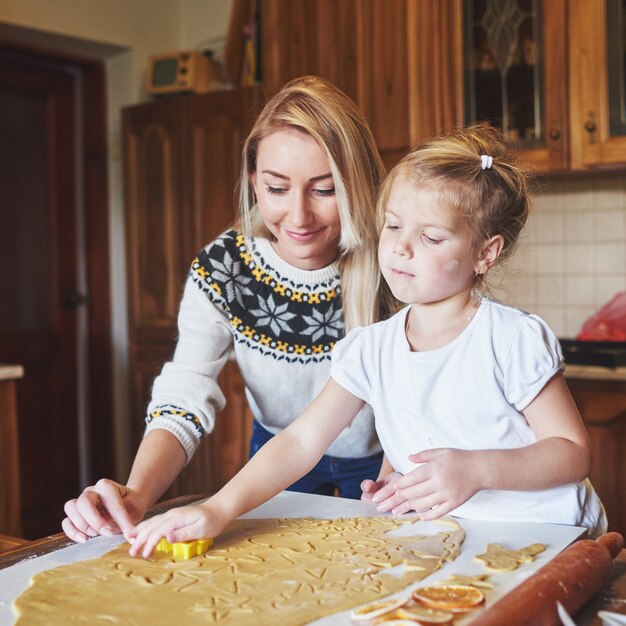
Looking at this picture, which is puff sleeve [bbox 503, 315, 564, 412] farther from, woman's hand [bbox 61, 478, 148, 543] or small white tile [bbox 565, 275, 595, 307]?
small white tile [bbox 565, 275, 595, 307]

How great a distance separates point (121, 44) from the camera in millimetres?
3650

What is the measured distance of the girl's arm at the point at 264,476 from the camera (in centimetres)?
98

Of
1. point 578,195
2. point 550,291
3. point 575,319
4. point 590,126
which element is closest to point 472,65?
point 590,126

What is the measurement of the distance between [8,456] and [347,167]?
65.9 inches

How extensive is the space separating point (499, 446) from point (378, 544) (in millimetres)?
237

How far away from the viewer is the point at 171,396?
134cm

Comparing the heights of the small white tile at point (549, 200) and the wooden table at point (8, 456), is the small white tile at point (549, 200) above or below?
above

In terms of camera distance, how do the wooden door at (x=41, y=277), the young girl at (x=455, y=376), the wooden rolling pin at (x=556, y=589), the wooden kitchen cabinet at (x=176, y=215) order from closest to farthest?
the wooden rolling pin at (x=556, y=589) → the young girl at (x=455, y=376) → the wooden kitchen cabinet at (x=176, y=215) → the wooden door at (x=41, y=277)

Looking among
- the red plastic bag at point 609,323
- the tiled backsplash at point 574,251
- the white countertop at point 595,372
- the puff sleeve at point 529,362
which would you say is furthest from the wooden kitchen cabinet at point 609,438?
the puff sleeve at point 529,362

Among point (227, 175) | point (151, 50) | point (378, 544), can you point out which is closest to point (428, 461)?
point (378, 544)

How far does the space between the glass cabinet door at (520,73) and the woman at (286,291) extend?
1346 mm

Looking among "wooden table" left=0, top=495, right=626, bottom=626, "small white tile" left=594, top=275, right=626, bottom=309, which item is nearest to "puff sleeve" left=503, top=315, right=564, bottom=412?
"wooden table" left=0, top=495, right=626, bottom=626

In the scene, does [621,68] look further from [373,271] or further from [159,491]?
[159,491]

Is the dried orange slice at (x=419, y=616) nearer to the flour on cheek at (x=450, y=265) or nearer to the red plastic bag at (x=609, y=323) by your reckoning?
the flour on cheek at (x=450, y=265)
